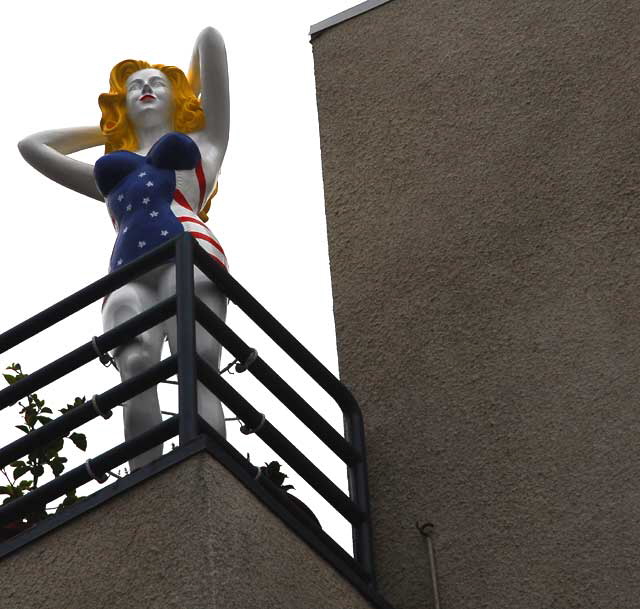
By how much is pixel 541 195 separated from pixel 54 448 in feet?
7.07

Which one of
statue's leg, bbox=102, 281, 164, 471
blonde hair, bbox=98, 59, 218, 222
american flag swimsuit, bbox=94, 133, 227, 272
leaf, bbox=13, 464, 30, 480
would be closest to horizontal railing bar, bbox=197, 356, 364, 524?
statue's leg, bbox=102, 281, 164, 471

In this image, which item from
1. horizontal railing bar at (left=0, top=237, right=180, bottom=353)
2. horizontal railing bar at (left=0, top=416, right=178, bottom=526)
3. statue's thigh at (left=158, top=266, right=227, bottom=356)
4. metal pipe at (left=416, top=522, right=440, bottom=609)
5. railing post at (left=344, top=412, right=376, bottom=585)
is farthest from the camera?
statue's thigh at (left=158, top=266, right=227, bottom=356)

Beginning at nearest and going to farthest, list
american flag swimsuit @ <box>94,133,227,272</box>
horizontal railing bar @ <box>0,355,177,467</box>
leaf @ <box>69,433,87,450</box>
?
horizontal railing bar @ <box>0,355,177,467</box>, american flag swimsuit @ <box>94,133,227,272</box>, leaf @ <box>69,433,87,450</box>

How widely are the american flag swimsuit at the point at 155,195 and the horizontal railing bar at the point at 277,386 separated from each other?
82cm

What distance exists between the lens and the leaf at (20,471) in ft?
18.8

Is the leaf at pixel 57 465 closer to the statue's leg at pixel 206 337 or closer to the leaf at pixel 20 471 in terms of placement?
the leaf at pixel 20 471

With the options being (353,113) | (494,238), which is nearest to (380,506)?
(494,238)

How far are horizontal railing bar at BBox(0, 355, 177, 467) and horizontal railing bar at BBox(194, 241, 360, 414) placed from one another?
0.49 meters

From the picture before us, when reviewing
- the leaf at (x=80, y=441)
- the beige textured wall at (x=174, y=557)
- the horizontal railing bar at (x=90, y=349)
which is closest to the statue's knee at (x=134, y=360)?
the horizontal railing bar at (x=90, y=349)

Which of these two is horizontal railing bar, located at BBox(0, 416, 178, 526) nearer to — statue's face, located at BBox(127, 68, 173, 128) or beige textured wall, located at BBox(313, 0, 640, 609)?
beige textured wall, located at BBox(313, 0, 640, 609)

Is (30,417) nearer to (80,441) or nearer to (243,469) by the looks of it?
(80,441)

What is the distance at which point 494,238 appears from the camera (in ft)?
19.2

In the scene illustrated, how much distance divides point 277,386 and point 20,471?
1.33m

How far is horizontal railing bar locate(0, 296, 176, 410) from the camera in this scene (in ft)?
15.5
